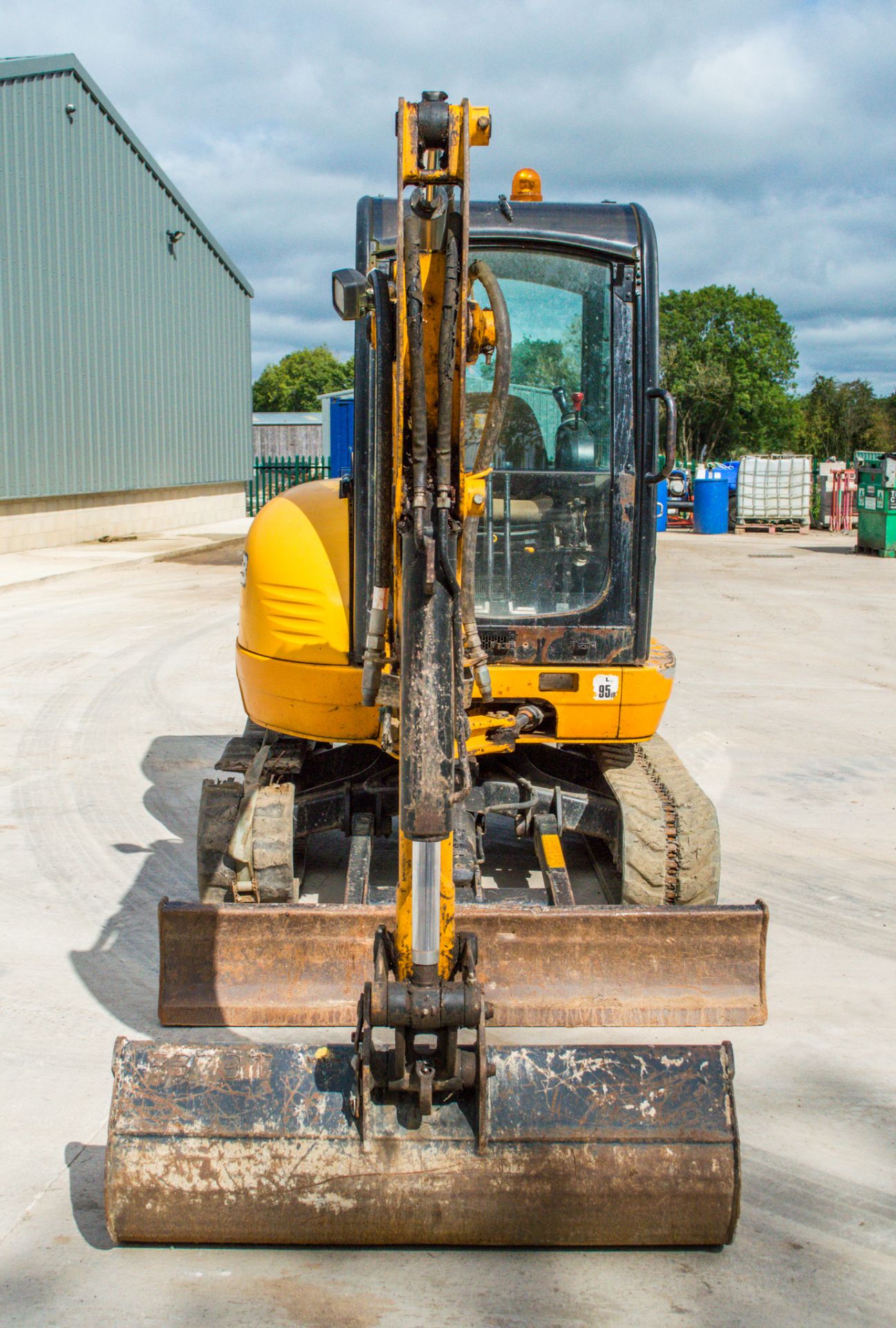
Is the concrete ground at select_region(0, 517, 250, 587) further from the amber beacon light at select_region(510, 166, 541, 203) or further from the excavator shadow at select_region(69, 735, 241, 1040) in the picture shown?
the amber beacon light at select_region(510, 166, 541, 203)

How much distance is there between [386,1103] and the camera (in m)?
3.27

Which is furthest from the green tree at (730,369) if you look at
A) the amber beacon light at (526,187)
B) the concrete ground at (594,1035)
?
the amber beacon light at (526,187)

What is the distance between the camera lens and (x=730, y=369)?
260ft

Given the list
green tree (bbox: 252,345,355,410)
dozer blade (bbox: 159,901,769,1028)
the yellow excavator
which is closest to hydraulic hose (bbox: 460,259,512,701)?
the yellow excavator

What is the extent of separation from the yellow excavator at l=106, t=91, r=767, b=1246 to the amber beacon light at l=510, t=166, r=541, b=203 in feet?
0.04

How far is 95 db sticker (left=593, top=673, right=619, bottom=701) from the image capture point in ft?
16.3

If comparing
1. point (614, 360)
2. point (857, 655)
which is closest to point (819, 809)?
point (614, 360)

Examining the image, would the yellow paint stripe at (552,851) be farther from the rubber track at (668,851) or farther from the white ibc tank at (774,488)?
the white ibc tank at (774,488)

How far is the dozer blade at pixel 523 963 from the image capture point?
14.7ft

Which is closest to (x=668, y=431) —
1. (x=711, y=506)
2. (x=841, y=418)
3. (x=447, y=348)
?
(x=447, y=348)

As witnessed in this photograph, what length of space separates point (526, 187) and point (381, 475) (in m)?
2.59

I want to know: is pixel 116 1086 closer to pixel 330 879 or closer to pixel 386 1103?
pixel 386 1103

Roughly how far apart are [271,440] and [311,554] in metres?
62.1

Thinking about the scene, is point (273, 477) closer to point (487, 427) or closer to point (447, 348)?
point (487, 427)
